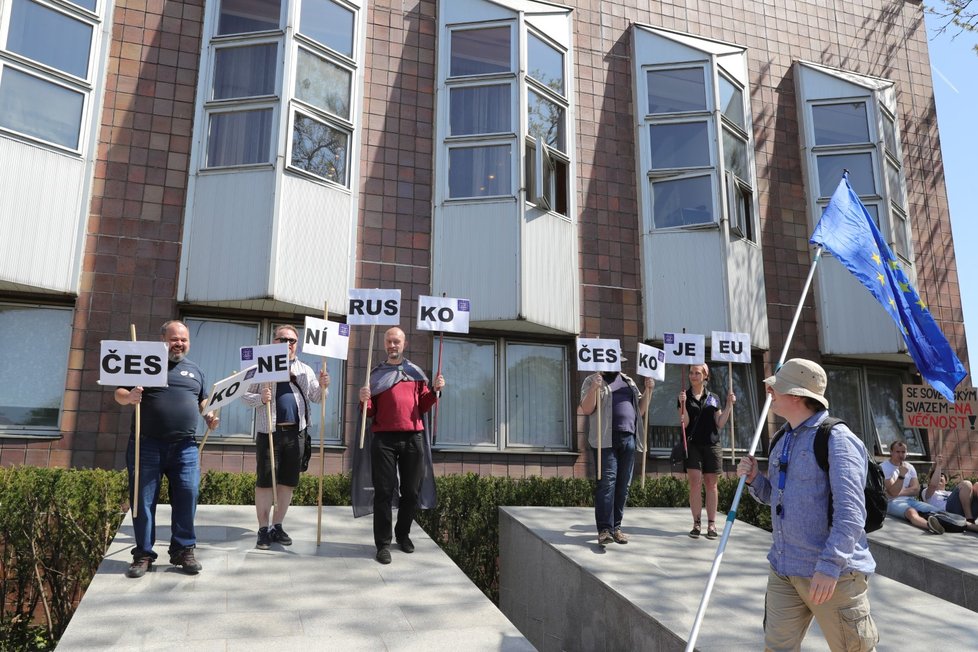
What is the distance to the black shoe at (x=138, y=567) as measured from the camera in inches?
245

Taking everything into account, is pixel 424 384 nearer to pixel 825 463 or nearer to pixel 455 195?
pixel 825 463

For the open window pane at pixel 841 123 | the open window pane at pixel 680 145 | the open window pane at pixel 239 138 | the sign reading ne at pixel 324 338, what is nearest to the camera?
the sign reading ne at pixel 324 338

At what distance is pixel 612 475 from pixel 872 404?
31.2 feet

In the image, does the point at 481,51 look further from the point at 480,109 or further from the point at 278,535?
the point at 278,535

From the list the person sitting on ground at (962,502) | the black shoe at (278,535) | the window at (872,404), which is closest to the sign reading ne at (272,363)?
the black shoe at (278,535)

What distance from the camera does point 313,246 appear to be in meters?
11.6

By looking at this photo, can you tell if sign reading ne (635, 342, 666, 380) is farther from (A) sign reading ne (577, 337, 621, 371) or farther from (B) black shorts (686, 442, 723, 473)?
(B) black shorts (686, 442, 723, 473)

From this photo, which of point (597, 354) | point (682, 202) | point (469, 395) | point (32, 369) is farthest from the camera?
point (682, 202)

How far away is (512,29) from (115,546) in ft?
33.7

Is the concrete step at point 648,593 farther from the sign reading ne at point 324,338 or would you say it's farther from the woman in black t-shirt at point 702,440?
the sign reading ne at point 324,338

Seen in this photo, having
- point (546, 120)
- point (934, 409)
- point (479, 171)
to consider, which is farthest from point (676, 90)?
point (934, 409)

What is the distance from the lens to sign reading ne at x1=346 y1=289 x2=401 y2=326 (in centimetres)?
798

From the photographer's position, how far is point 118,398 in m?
6.26

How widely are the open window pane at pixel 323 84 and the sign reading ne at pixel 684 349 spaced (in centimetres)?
637
